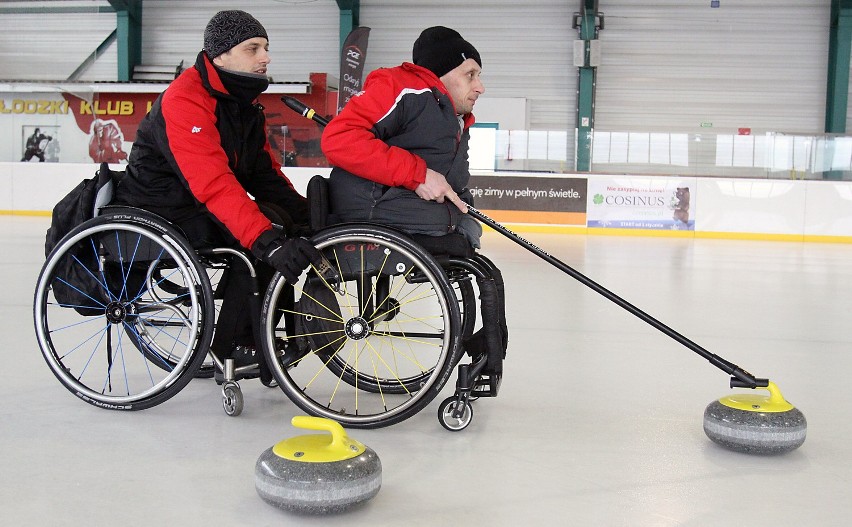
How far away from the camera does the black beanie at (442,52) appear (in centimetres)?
219

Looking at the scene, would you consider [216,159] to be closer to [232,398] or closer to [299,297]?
[299,297]

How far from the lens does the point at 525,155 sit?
11664 millimetres

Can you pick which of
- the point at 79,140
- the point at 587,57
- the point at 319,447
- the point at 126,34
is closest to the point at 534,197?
the point at 587,57

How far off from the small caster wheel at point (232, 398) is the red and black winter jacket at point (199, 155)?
0.42 metres

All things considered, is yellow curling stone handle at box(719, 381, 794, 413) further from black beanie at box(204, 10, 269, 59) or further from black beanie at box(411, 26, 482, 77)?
black beanie at box(204, 10, 269, 59)

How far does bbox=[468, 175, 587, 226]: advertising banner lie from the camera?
11070 mm

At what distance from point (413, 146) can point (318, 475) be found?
0.92 meters

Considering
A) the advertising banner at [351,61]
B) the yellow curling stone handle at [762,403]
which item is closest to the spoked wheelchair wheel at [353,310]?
the yellow curling stone handle at [762,403]

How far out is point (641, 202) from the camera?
435 inches

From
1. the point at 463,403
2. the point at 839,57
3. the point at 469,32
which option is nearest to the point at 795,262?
the point at 463,403

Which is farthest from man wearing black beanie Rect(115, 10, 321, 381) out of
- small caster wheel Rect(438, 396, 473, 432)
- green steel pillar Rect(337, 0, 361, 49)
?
green steel pillar Rect(337, 0, 361, 49)

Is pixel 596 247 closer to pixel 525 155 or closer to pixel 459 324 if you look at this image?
pixel 525 155

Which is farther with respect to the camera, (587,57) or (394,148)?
(587,57)

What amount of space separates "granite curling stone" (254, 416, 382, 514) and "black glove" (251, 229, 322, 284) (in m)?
0.47
